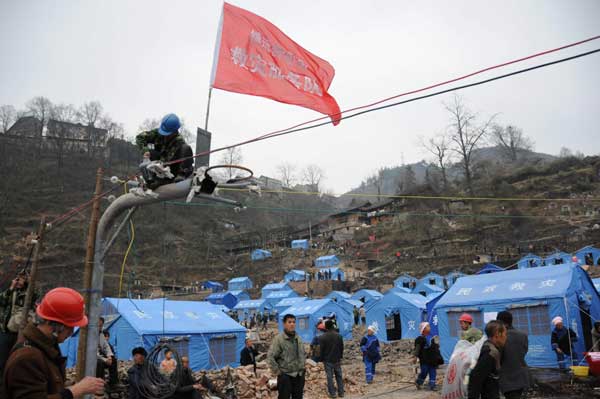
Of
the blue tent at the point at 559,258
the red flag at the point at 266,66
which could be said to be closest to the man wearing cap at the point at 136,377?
the red flag at the point at 266,66

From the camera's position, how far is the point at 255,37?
6074mm

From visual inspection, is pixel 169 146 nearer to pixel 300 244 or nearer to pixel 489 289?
pixel 489 289

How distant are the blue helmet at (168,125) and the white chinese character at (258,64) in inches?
52.4

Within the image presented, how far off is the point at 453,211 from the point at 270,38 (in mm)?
58662

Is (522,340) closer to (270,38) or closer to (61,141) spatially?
(270,38)

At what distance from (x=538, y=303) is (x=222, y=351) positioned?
10.3m

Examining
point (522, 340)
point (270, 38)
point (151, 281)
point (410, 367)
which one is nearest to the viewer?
point (522, 340)

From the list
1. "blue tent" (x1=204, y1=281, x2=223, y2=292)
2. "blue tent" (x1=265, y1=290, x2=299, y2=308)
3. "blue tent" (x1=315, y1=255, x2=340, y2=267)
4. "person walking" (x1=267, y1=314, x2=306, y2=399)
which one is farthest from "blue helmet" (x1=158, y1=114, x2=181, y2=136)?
"blue tent" (x1=315, y1=255, x2=340, y2=267)

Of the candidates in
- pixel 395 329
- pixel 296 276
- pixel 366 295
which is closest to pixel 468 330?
pixel 395 329

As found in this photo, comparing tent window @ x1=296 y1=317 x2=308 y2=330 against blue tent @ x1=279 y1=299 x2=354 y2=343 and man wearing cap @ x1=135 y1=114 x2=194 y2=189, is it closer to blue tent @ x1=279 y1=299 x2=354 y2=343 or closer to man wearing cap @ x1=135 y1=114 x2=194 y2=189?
blue tent @ x1=279 y1=299 x2=354 y2=343

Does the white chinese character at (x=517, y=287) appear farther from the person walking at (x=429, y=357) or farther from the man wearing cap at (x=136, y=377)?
the man wearing cap at (x=136, y=377)

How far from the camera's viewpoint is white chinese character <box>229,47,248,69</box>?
228 inches

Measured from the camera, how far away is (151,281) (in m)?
57.2

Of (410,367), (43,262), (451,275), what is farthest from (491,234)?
(43,262)
